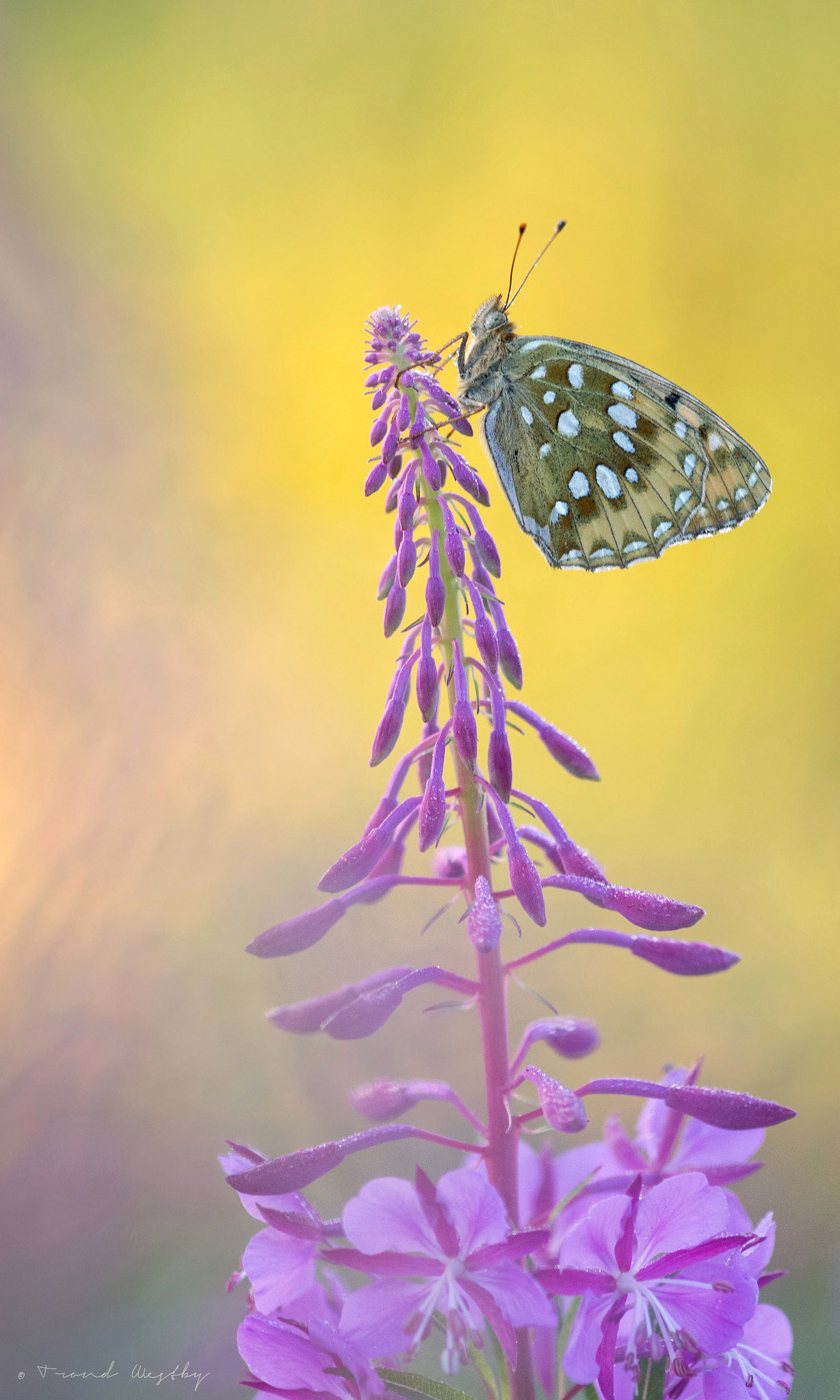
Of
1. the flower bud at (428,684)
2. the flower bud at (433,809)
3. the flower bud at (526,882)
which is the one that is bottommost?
the flower bud at (526,882)

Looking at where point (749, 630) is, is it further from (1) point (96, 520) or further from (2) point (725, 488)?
(1) point (96, 520)

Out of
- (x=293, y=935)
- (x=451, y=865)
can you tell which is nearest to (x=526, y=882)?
(x=451, y=865)

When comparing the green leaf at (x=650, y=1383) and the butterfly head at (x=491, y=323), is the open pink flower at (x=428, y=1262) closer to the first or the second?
the green leaf at (x=650, y=1383)

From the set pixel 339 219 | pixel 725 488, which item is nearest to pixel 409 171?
pixel 339 219

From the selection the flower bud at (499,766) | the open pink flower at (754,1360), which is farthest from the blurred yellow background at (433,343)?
the flower bud at (499,766)

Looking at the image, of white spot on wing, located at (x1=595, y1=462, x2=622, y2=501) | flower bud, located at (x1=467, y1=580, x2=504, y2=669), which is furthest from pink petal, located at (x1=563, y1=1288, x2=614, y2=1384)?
white spot on wing, located at (x1=595, y1=462, x2=622, y2=501)

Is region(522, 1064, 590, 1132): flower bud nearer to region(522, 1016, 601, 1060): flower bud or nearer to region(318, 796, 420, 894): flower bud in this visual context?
region(522, 1016, 601, 1060): flower bud
